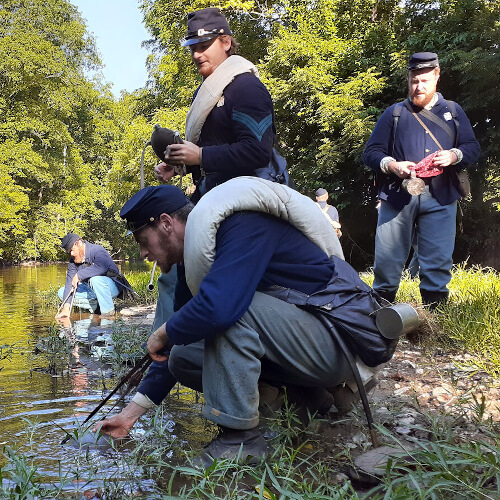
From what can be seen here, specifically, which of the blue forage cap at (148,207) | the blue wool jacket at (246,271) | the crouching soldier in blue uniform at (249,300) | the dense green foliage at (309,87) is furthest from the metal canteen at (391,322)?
the dense green foliage at (309,87)

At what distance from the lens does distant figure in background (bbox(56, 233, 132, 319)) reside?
8.78 m

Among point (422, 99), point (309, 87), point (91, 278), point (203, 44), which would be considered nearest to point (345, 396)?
point (203, 44)

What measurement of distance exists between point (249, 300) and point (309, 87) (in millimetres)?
16444

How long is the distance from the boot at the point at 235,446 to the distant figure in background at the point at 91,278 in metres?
6.41

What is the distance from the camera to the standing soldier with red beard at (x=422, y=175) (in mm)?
4781

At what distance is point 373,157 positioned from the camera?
4.98 metres

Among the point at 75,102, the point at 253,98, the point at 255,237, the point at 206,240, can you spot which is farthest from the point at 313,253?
the point at 75,102

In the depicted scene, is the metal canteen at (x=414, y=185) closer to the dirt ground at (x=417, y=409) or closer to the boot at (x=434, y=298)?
the boot at (x=434, y=298)

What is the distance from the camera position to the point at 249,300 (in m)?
2.55

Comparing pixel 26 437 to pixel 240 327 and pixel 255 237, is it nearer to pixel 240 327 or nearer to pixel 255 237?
pixel 240 327

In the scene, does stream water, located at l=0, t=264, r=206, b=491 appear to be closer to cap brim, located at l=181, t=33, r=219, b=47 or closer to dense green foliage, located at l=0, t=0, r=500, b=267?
cap brim, located at l=181, t=33, r=219, b=47

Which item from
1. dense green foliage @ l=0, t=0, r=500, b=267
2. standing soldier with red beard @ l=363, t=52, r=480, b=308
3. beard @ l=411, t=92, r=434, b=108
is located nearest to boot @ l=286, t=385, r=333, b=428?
standing soldier with red beard @ l=363, t=52, r=480, b=308

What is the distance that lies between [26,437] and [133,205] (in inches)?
52.5

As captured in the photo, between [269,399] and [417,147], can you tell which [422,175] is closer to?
[417,147]
